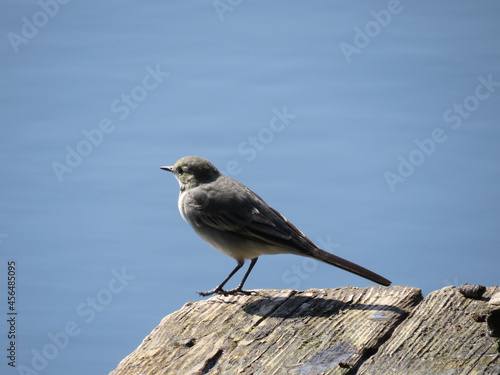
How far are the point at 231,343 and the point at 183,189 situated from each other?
246 cm

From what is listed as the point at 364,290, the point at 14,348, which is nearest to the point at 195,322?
the point at 364,290

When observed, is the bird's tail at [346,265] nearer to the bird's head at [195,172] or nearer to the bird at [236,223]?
the bird at [236,223]

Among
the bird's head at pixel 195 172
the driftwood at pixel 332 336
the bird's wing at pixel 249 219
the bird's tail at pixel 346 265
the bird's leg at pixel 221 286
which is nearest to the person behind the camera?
the driftwood at pixel 332 336

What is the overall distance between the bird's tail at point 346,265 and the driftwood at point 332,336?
1.01ft

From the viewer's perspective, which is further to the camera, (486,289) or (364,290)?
(364,290)

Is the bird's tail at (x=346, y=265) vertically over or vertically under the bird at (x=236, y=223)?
under

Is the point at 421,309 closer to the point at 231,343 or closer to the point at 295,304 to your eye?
the point at 295,304

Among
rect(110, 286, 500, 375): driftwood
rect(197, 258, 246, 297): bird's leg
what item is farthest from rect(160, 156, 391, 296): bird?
rect(110, 286, 500, 375): driftwood

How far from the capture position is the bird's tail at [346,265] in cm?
357

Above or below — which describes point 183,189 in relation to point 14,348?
above

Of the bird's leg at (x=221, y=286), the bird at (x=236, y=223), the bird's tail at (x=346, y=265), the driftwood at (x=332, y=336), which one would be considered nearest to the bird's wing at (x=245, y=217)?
the bird at (x=236, y=223)

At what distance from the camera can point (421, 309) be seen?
2.86m

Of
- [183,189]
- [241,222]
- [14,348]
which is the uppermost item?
[183,189]

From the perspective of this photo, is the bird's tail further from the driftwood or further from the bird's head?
the bird's head
